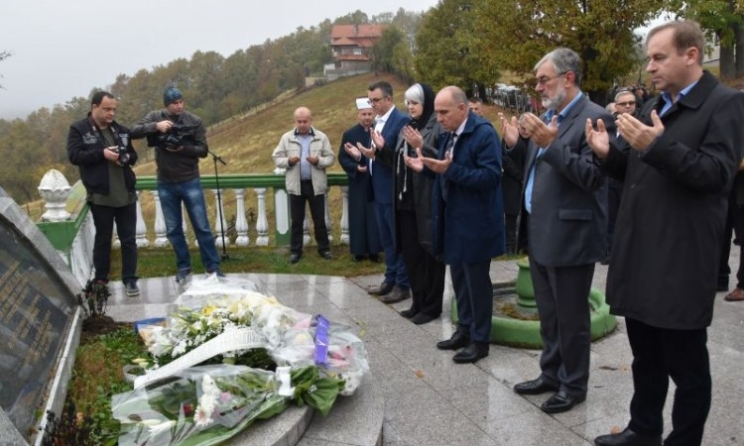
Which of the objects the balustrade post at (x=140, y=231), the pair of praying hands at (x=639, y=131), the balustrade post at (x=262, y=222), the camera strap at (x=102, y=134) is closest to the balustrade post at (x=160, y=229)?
the balustrade post at (x=140, y=231)

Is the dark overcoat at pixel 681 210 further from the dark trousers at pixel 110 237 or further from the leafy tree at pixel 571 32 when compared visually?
the leafy tree at pixel 571 32

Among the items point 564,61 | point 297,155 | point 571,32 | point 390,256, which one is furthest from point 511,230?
point 571,32

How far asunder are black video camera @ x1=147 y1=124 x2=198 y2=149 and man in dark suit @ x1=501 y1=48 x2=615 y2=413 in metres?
3.96

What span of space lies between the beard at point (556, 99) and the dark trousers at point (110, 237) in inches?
175

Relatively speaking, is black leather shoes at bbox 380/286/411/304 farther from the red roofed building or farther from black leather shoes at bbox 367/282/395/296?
the red roofed building

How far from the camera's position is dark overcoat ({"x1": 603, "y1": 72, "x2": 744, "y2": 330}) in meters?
2.74

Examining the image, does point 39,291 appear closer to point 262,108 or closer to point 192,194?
point 192,194

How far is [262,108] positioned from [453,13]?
17.2 metres

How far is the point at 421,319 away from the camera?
5516 millimetres

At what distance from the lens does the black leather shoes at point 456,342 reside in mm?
4910

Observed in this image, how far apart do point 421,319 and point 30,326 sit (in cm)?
292

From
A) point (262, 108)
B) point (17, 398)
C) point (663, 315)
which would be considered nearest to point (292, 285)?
point (17, 398)

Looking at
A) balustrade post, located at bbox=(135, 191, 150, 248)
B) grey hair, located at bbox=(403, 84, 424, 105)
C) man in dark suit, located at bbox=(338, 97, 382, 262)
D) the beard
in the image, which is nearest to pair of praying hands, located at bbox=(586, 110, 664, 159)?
the beard

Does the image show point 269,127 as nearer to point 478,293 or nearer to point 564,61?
point 478,293
